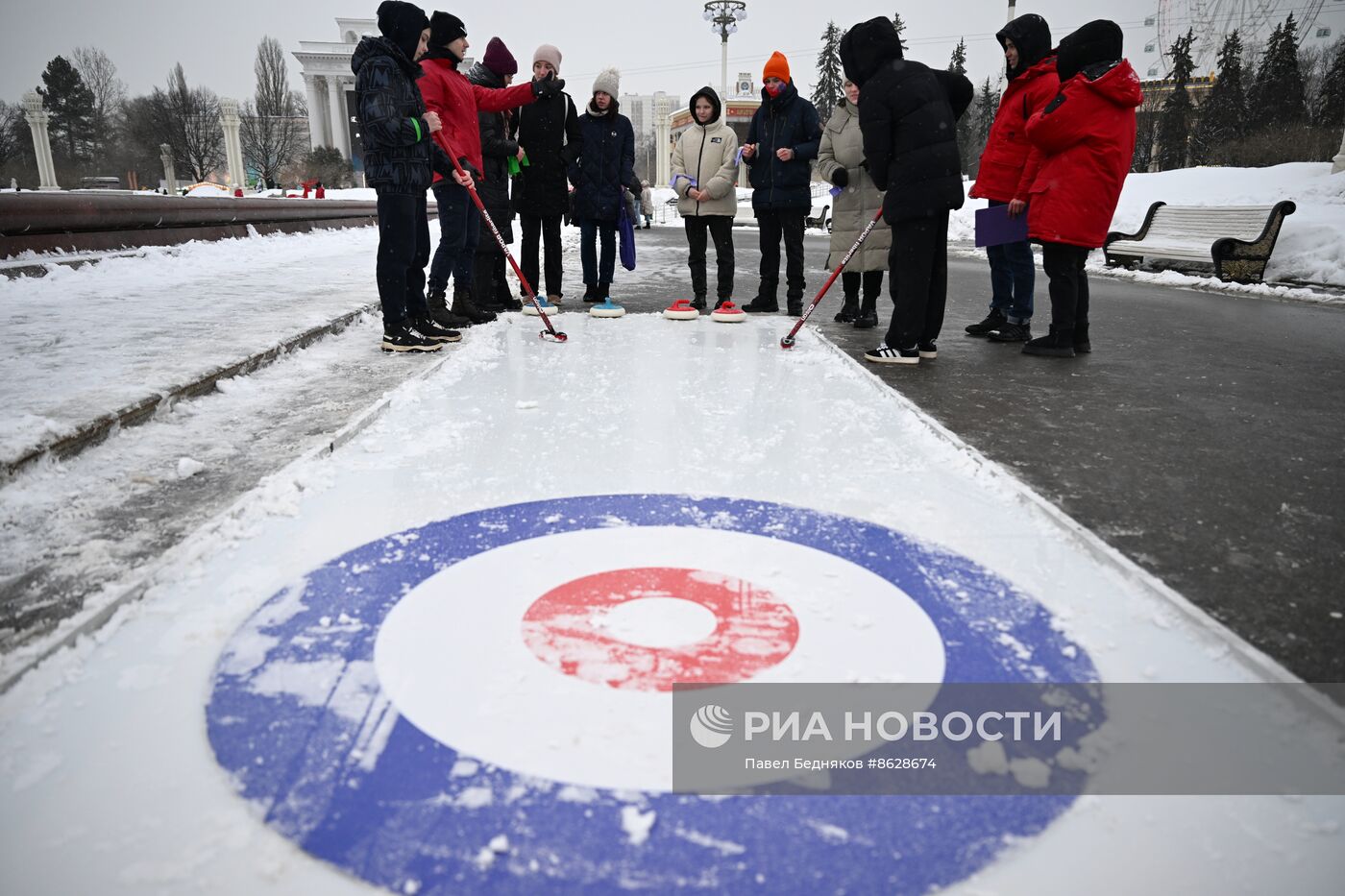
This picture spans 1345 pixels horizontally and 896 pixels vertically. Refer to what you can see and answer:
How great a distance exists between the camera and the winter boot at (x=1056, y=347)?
4.99 m

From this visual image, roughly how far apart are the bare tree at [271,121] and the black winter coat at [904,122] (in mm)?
50580

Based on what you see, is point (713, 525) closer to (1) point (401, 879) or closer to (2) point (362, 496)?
(2) point (362, 496)

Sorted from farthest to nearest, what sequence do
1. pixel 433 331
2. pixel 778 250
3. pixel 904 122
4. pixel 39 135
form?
1. pixel 39 135
2. pixel 778 250
3. pixel 433 331
4. pixel 904 122

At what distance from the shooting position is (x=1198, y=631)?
68.4 inches

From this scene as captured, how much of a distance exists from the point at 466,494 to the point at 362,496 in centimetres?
33

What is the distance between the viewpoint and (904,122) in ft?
14.6

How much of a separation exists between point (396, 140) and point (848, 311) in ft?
12.0

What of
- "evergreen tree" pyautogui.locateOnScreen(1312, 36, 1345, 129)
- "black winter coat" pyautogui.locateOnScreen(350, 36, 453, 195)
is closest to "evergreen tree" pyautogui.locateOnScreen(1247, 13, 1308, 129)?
"evergreen tree" pyautogui.locateOnScreen(1312, 36, 1345, 129)

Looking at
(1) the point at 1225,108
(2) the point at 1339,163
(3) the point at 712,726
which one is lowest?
(3) the point at 712,726

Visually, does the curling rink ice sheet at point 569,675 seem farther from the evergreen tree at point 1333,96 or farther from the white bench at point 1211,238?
the evergreen tree at point 1333,96

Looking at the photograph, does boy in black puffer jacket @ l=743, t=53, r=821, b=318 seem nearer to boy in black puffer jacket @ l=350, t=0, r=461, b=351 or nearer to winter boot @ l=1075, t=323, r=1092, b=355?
winter boot @ l=1075, t=323, r=1092, b=355

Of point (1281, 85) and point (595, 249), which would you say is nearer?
point (595, 249)

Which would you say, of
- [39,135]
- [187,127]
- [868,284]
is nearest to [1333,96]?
[868,284]

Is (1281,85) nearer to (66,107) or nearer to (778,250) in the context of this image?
(778,250)
